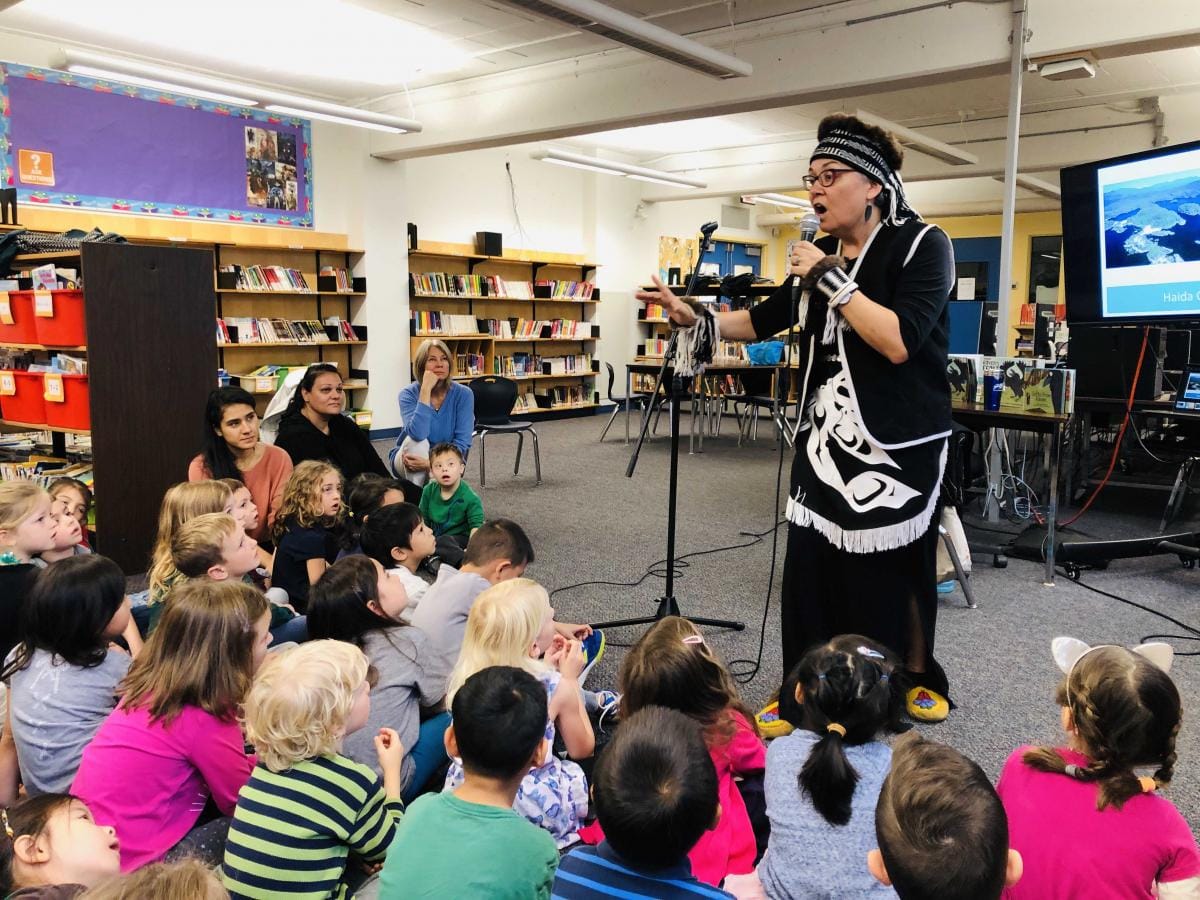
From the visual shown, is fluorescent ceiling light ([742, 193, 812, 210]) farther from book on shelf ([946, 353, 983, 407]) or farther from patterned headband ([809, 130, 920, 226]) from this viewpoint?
patterned headband ([809, 130, 920, 226])

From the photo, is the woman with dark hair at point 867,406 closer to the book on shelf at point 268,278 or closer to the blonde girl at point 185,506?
the blonde girl at point 185,506

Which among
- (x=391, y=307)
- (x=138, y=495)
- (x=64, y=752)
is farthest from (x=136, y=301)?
(x=391, y=307)

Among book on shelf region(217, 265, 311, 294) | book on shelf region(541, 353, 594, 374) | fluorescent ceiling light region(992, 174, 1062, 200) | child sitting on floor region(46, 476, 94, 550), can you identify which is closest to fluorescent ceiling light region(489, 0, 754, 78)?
child sitting on floor region(46, 476, 94, 550)

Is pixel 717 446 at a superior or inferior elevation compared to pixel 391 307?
inferior

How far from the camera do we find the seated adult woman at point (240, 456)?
3342mm

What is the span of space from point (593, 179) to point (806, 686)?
409 inches

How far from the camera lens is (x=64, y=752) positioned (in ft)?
5.89

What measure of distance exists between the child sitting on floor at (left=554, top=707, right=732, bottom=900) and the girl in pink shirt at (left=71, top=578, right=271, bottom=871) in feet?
2.78

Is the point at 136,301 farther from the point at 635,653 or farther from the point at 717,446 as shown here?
the point at 717,446

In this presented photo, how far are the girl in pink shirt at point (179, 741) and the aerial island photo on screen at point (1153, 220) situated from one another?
3438 mm

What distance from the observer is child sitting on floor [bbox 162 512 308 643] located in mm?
2443

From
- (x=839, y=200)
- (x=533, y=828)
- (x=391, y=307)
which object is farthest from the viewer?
(x=391, y=307)

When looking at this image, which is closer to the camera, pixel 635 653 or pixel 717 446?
pixel 635 653

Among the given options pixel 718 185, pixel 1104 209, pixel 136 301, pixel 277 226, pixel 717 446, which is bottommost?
pixel 717 446
